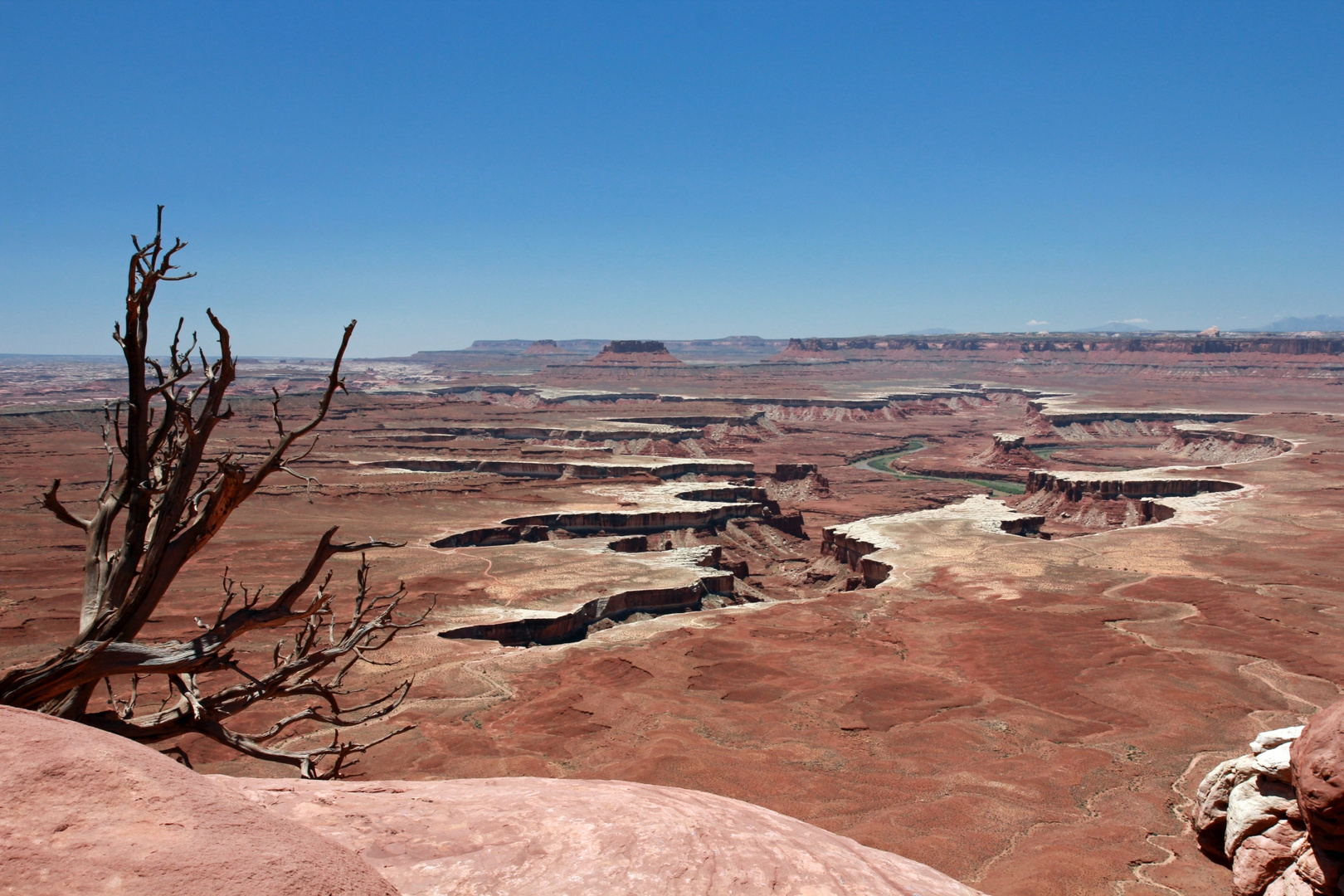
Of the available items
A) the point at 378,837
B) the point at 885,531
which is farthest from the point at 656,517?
the point at 378,837

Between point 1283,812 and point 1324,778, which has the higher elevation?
point 1324,778

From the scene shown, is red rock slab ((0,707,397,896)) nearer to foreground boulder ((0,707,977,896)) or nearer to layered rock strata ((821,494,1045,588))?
foreground boulder ((0,707,977,896))

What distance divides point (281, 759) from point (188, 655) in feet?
4.89

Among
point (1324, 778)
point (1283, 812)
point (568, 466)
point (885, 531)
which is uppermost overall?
point (1324, 778)

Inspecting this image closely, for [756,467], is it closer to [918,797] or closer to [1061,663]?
[1061,663]

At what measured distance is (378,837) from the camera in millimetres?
5781

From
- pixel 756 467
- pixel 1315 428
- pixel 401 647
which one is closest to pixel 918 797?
pixel 401 647

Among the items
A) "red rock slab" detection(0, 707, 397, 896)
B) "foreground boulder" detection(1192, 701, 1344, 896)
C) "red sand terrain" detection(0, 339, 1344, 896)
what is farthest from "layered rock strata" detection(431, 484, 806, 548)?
"red rock slab" detection(0, 707, 397, 896)

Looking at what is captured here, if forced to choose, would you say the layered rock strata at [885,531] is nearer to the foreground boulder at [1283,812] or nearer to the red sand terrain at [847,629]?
the red sand terrain at [847,629]

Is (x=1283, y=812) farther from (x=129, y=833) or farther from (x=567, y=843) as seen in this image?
(x=129, y=833)

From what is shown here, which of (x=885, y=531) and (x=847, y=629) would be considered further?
(x=885, y=531)

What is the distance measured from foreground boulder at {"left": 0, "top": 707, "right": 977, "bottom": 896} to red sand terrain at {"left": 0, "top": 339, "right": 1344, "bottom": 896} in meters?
3.82

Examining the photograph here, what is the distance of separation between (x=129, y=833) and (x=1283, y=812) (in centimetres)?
1446

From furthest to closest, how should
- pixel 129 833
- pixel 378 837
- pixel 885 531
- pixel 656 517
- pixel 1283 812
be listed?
pixel 656 517 → pixel 885 531 → pixel 1283 812 → pixel 378 837 → pixel 129 833
